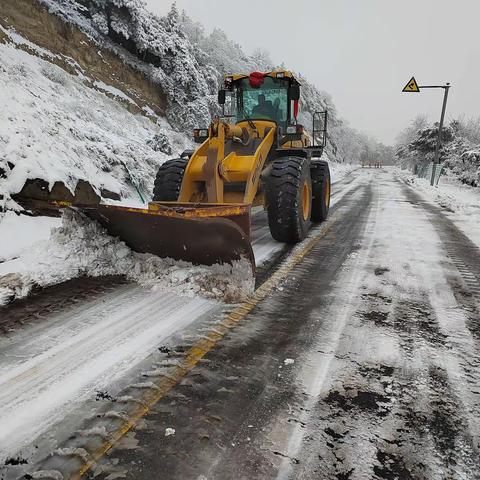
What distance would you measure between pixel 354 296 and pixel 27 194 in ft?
15.4

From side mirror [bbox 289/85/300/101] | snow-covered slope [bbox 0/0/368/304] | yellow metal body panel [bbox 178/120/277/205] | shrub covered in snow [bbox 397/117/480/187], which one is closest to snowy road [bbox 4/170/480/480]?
snow-covered slope [bbox 0/0/368/304]

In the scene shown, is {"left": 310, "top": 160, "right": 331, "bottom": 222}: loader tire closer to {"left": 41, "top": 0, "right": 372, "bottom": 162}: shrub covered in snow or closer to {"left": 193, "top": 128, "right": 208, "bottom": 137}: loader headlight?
{"left": 193, "top": 128, "right": 208, "bottom": 137}: loader headlight

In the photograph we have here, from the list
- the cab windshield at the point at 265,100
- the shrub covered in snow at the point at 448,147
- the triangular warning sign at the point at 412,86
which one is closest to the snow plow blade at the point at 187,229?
the cab windshield at the point at 265,100

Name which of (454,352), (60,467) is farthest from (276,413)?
(454,352)

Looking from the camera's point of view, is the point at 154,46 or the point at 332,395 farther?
the point at 154,46

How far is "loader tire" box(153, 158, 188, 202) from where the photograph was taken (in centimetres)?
609

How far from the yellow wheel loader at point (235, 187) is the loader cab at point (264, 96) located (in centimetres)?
2

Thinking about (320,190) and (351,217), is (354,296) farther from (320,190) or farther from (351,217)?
(351,217)

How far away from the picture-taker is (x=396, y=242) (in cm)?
619

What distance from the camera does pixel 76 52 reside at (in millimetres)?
15180

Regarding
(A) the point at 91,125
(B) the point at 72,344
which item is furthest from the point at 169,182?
(A) the point at 91,125

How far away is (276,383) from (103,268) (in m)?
2.68

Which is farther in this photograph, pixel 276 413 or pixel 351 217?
pixel 351 217

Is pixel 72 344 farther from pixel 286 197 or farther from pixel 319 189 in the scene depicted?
pixel 319 189
